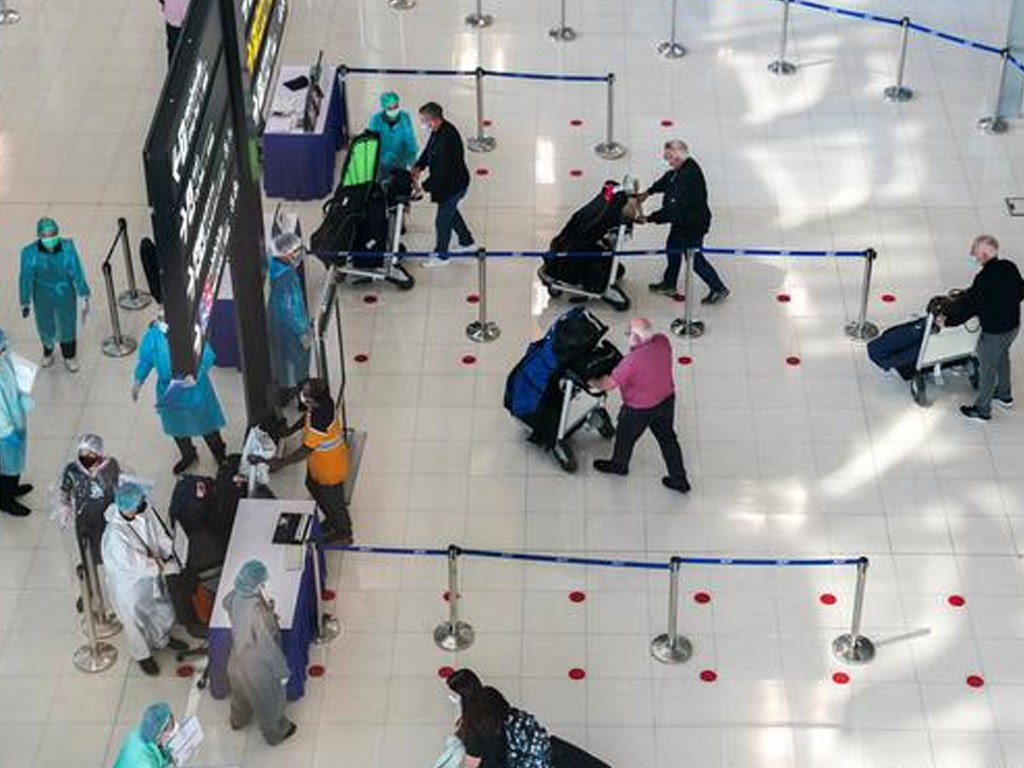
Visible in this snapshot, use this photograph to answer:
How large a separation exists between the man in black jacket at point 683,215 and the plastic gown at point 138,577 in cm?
526

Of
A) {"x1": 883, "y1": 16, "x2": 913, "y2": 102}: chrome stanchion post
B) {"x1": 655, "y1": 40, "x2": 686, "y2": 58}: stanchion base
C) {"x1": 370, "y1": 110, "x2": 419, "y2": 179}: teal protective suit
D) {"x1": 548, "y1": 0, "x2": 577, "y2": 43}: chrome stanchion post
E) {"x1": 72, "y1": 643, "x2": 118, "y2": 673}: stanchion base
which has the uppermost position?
{"x1": 370, "y1": 110, "x2": 419, "y2": 179}: teal protective suit

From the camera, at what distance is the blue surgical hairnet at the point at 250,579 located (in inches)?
484

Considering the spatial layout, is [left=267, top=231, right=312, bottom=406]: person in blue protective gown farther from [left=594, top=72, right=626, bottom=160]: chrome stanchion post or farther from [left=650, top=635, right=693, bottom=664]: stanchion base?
A: [left=594, top=72, right=626, bottom=160]: chrome stanchion post

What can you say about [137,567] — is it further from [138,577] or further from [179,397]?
[179,397]

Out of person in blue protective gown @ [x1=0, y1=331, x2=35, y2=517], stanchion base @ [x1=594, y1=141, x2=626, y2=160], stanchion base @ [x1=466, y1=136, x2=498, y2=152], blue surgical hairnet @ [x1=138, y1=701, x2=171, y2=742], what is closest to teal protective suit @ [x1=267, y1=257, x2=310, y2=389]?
person in blue protective gown @ [x1=0, y1=331, x2=35, y2=517]

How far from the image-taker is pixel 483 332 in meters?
16.6

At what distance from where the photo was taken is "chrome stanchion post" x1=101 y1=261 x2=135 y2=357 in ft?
53.8

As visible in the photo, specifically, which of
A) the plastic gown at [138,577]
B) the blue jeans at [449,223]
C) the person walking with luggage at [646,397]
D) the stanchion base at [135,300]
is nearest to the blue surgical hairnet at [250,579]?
the plastic gown at [138,577]

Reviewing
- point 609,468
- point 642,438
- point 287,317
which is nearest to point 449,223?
point 287,317

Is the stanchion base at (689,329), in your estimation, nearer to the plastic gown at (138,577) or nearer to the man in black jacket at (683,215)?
the man in black jacket at (683,215)

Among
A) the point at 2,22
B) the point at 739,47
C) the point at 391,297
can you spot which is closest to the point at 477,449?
the point at 391,297

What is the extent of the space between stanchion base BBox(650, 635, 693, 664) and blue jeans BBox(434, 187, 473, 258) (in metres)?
4.94

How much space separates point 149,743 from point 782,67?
11166 millimetres

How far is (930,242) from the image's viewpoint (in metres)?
17.6
